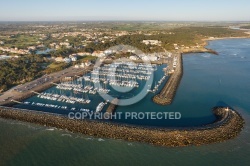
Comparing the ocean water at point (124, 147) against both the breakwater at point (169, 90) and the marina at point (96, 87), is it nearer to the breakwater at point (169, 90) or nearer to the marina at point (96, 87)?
the breakwater at point (169, 90)

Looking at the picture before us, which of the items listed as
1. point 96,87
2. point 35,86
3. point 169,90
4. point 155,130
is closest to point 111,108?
point 155,130

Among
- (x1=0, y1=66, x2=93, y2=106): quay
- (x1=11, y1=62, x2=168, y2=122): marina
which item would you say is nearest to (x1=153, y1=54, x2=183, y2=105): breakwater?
(x1=11, y1=62, x2=168, y2=122): marina

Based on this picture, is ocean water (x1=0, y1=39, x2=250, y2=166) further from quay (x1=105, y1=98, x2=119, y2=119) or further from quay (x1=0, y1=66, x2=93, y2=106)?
quay (x1=0, y1=66, x2=93, y2=106)

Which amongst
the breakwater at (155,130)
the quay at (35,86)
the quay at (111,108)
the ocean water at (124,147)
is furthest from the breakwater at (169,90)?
the quay at (35,86)

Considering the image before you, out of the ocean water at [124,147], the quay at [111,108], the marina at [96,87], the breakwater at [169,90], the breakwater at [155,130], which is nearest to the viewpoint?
the ocean water at [124,147]

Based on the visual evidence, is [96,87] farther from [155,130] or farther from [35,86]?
[155,130]

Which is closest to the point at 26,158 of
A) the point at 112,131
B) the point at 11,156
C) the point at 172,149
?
the point at 11,156

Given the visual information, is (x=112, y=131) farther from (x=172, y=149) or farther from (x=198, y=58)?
(x=198, y=58)
